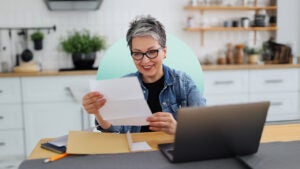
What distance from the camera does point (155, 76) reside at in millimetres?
1658

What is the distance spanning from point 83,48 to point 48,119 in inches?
28.8

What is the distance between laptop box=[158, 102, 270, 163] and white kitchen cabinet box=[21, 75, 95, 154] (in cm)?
226

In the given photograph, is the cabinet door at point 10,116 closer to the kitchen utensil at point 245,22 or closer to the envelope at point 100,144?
the envelope at point 100,144

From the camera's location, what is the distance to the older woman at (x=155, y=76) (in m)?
1.53

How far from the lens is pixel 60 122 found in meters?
3.19

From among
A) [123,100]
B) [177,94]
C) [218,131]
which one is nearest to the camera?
[218,131]

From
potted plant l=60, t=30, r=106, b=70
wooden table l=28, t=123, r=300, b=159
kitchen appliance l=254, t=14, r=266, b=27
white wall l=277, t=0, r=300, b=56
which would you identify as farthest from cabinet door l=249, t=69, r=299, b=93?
wooden table l=28, t=123, r=300, b=159

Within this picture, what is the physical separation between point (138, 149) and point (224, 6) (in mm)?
2934

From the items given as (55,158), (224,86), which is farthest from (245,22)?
(55,158)

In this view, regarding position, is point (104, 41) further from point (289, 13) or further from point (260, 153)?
point (260, 153)

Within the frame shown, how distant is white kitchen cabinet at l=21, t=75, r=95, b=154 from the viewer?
3131mm

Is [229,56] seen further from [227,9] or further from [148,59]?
[148,59]

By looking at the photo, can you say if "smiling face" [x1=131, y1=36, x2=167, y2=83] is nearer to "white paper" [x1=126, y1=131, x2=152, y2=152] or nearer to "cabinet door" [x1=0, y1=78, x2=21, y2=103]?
"white paper" [x1=126, y1=131, x2=152, y2=152]

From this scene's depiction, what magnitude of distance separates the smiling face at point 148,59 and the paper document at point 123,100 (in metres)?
0.39
